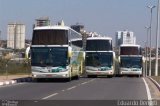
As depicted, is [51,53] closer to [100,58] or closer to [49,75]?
[49,75]

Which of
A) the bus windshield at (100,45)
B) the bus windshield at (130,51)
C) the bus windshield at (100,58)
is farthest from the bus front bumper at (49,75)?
the bus windshield at (130,51)

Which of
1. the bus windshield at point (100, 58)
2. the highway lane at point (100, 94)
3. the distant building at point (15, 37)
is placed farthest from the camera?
the distant building at point (15, 37)

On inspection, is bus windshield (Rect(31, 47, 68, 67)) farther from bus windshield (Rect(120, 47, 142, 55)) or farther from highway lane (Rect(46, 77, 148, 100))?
bus windshield (Rect(120, 47, 142, 55))

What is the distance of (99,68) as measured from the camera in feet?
166

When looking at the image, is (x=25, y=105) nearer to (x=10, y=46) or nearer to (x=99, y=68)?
(x=99, y=68)

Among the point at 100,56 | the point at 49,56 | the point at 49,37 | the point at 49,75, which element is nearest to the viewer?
the point at 49,56

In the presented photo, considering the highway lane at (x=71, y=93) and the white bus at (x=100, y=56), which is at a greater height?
the white bus at (x=100, y=56)

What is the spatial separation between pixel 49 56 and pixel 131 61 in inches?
964

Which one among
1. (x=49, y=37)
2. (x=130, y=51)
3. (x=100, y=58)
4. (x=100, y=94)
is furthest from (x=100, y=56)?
(x=100, y=94)

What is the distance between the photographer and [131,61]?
196ft

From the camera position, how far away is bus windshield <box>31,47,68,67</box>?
119ft

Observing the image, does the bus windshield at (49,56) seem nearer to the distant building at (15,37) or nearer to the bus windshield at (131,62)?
the bus windshield at (131,62)

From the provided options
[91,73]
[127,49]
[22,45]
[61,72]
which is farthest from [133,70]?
[22,45]

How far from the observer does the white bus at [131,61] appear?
59.3 m
